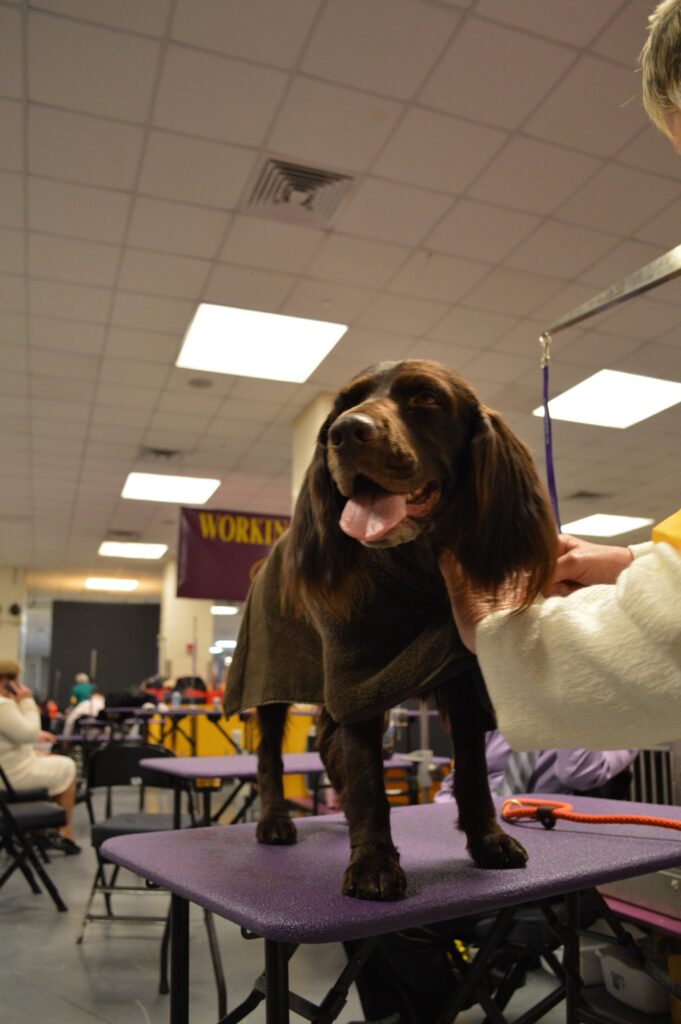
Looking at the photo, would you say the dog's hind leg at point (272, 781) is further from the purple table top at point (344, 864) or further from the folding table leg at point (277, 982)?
the folding table leg at point (277, 982)

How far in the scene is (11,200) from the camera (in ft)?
12.6

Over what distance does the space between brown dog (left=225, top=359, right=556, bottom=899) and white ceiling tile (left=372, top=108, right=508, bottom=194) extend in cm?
270

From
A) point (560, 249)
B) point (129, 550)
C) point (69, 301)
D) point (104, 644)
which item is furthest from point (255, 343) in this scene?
point (104, 644)

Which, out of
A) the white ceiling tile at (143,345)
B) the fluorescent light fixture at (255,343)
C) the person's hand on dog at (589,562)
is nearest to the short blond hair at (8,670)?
the white ceiling tile at (143,345)

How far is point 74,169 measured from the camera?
3588mm

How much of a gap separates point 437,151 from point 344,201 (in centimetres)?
54

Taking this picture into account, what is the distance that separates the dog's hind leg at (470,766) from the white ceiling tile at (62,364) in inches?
196

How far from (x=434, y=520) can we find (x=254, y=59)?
2600 millimetres

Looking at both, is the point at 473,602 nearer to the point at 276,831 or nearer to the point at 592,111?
the point at 276,831

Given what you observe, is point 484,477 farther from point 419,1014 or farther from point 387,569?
point 419,1014

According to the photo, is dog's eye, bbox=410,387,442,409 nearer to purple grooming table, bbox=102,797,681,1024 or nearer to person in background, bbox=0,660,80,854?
purple grooming table, bbox=102,797,681,1024

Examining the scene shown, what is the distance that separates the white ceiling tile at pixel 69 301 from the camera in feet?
15.4

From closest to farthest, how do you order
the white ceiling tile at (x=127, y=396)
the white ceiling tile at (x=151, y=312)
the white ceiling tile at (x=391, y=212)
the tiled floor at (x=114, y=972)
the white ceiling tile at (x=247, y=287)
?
the tiled floor at (x=114, y=972), the white ceiling tile at (x=391, y=212), the white ceiling tile at (x=247, y=287), the white ceiling tile at (x=151, y=312), the white ceiling tile at (x=127, y=396)

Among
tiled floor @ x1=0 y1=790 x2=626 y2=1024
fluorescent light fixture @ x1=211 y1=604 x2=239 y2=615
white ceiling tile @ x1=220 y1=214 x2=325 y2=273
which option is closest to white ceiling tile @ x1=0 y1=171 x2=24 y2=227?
white ceiling tile @ x1=220 y1=214 x2=325 y2=273
